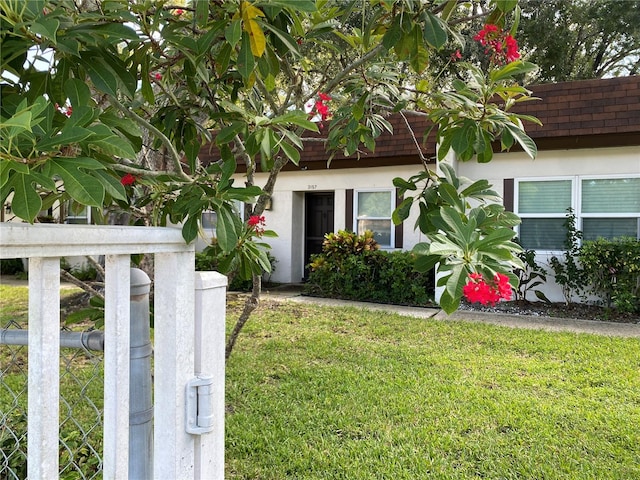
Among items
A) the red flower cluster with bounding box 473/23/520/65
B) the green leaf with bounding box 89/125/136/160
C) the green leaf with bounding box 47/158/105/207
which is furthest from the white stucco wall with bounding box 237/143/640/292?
the green leaf with bounding box 47/158/105/207

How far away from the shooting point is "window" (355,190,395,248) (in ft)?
32.1

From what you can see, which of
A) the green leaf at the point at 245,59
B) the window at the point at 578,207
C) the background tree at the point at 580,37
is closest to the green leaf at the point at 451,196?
the green leaf at the point at 245,59

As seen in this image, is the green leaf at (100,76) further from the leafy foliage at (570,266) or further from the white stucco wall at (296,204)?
the white stucco wall at (296,204)

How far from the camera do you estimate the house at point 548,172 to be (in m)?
7.30

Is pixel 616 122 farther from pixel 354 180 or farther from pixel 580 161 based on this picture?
pixel 354 180

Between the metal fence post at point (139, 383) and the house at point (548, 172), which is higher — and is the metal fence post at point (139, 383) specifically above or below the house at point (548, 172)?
below

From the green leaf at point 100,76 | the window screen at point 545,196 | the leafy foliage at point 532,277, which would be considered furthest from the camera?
the window screen at point 545,196

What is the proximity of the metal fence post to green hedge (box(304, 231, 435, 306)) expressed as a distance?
7.08 m

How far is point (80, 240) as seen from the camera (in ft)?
3.42

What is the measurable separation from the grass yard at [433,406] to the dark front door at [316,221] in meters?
5.08

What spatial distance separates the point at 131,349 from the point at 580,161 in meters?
8.46

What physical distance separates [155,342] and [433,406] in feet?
9.88

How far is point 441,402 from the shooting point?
388 cm

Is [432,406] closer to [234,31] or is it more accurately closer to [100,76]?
[234,31]
